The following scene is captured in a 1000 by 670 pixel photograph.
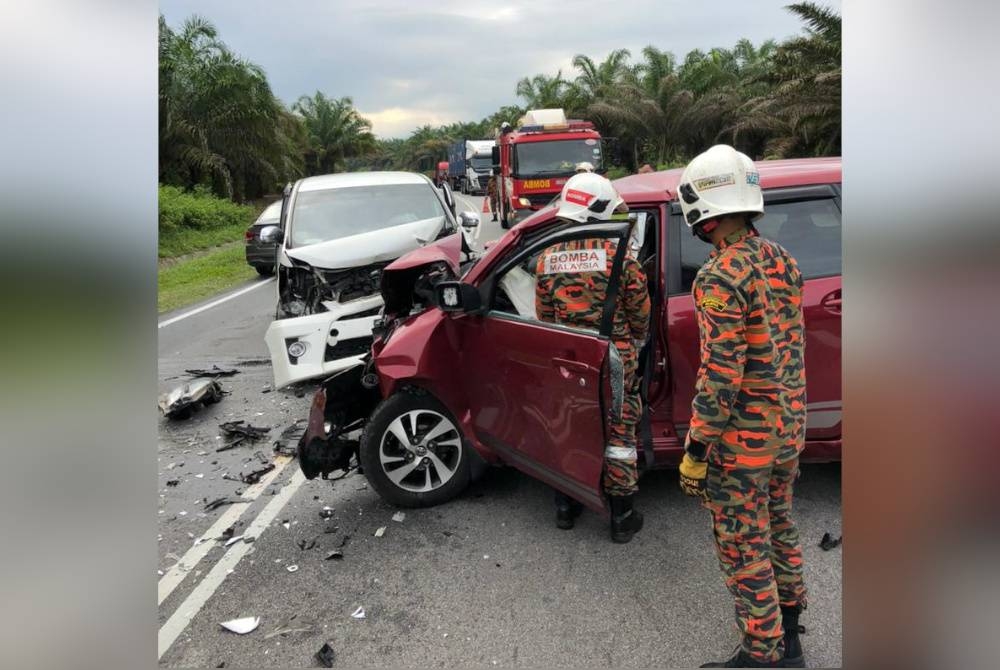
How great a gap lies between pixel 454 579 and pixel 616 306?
4.84ft

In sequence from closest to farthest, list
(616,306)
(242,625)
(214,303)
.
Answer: (242,625), (616,306), (214,303)

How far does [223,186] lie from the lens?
24469 mm

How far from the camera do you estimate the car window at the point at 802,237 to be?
3.50 metres

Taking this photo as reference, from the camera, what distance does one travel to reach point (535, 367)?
128 inches

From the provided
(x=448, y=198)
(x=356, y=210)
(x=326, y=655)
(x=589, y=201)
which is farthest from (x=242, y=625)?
(x=448, y=198)

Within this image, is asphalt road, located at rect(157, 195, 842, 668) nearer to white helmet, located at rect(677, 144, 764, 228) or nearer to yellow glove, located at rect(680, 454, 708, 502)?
yellow glove, located at rect(680, 454, 708, 502)

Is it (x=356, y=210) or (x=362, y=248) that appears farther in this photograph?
(x=356, y=210)

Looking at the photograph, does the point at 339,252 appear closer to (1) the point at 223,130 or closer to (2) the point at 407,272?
(2) the point at 407,272

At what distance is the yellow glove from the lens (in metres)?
2.32

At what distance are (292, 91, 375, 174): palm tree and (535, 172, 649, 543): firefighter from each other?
142 feet

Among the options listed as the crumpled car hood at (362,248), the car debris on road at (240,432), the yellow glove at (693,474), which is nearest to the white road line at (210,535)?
the car debris on road at (240,432)

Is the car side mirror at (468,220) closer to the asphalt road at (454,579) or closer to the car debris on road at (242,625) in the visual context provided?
the asphalt road at (454,579)
